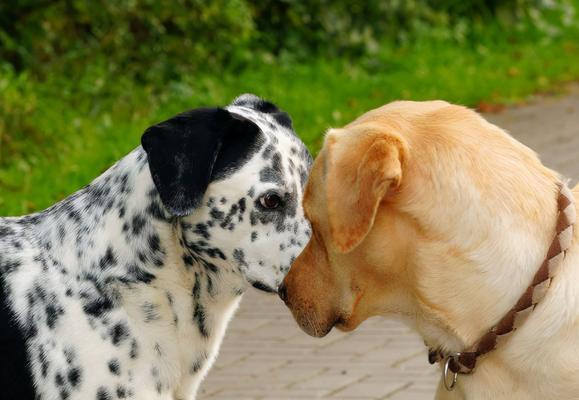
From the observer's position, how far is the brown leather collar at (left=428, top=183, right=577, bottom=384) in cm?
381

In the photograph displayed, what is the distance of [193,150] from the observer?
4.43m

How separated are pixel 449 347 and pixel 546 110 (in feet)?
27.2

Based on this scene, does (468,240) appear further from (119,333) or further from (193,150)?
(119,333)

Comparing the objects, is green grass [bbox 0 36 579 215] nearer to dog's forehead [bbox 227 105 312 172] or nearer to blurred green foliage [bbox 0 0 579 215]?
blurred green foliage [bbox 0 0 579 215]

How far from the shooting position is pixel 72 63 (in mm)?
10961

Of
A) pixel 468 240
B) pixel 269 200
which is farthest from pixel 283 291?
pixel 468 240

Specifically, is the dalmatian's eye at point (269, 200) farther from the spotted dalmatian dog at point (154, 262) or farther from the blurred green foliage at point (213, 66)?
the blurred green foliage at point (213, 66)

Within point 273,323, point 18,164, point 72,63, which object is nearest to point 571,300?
point 273,323

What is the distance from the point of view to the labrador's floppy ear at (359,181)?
377 centimetres

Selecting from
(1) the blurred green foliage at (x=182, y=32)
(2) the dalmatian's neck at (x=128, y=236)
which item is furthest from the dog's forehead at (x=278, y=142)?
(1) the blurred green foliage at (x=182, y=32)

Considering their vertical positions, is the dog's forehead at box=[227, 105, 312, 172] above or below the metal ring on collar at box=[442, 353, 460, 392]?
above

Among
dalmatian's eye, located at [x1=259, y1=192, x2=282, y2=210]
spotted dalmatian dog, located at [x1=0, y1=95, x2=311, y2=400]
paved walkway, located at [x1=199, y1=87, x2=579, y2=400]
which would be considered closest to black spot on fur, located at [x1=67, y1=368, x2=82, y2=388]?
spotted dalmatian dog, located at [x1=0, y1=95, x2=311, y2=400]

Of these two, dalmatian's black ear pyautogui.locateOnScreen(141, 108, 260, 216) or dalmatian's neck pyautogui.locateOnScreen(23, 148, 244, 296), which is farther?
dalmatian's neck pyautogui.locateOnScreen(23, 148, 244, 296)

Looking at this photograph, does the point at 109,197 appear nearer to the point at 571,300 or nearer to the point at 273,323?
the point at 571,300
